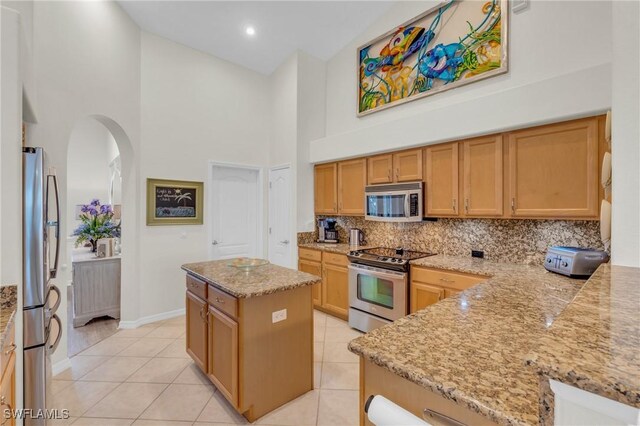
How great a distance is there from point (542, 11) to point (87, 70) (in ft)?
14.7

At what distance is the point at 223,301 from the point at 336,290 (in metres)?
2.05

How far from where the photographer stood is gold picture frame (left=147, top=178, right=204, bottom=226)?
3.64 meters

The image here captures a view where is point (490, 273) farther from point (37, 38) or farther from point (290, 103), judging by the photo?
point (37, 38)

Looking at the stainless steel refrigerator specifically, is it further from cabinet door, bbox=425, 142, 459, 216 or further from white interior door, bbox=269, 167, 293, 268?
cabinet door, bbox=425, 142, 459, 216

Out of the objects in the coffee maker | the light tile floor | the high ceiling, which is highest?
the high ceiling

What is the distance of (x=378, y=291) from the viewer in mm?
3244

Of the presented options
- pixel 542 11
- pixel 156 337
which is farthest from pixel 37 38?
pixel 542 11

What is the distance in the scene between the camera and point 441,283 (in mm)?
2775

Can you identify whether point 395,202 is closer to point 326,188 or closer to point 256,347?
point 326,188

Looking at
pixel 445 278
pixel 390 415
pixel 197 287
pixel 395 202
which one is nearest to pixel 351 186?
pixel 395 202

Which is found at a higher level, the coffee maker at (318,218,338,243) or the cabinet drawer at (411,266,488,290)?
the coffee maker at (318,218,338,243)

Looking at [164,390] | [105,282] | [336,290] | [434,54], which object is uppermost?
[434,54]

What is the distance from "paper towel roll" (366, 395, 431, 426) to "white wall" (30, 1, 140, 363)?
3.01 metres

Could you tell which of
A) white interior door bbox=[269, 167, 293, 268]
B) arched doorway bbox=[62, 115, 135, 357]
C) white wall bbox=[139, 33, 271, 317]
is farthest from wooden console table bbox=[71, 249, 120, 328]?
white interior door bbox=[269, 167, 293, 268]
